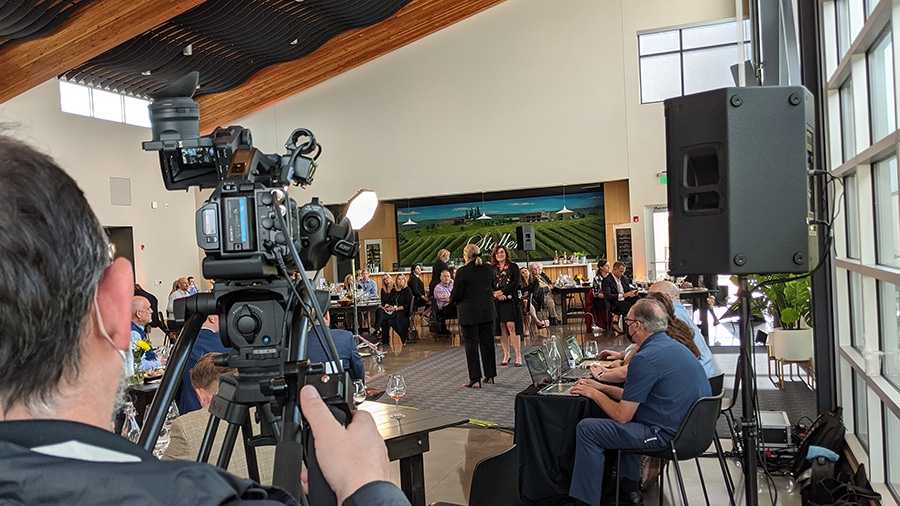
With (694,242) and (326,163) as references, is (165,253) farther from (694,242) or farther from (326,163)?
(694,242)

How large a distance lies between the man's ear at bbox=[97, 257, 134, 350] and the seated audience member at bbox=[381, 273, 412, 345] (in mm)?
10988

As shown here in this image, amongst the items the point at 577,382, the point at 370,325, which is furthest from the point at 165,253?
the point at 577,382

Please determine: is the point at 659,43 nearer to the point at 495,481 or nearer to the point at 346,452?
the point at 495,481

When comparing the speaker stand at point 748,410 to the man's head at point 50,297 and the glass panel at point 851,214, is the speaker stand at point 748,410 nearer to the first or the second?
the glass panel at point 851,214

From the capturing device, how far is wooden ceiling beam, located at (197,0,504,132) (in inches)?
587

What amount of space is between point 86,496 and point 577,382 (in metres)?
3.66

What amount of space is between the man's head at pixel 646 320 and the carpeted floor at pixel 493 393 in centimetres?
210

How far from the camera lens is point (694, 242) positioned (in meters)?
2.61

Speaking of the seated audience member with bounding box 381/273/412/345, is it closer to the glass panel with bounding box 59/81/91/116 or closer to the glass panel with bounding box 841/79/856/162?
the glass panel with bounding box 59/81/91/116

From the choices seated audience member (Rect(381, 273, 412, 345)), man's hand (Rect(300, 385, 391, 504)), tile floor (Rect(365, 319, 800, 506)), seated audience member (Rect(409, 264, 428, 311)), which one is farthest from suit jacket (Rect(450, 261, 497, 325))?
man's hand (Rect(300, 385, 391, 504))

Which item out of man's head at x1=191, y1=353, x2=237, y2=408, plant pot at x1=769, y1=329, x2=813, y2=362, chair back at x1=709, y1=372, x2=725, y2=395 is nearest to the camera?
man's head at x1=191, y1=353, x2=237, y2=408

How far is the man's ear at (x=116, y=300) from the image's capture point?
0.78 m

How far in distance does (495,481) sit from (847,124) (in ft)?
11.1

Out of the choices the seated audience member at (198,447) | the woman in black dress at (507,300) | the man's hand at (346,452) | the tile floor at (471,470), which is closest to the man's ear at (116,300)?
the man's hand at (346,452)
